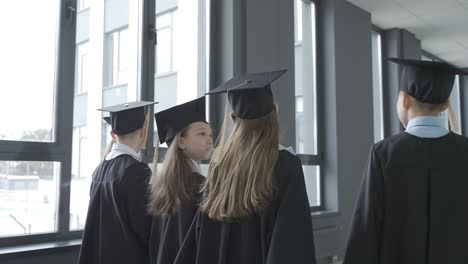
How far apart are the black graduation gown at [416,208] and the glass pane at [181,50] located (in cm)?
205

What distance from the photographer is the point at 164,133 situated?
6.59ft

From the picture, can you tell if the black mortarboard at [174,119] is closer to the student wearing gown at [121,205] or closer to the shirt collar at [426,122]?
the student wearing gown at [121,205]

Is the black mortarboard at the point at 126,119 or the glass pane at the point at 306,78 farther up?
the glass pane at the point at 306,78

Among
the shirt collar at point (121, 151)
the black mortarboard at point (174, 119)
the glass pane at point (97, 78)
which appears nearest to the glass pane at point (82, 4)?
the glass pane at point (97, 78)

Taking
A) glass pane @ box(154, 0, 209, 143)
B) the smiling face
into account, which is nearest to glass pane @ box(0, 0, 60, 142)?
glass pane @ box(154, 0, 209, 143)

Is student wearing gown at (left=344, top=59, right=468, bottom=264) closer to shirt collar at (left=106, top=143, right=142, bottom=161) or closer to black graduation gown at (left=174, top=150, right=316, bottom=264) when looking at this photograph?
black graduation gown at (left=174, top=150, right=316, bottom=264)

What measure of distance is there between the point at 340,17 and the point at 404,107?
3554 mm

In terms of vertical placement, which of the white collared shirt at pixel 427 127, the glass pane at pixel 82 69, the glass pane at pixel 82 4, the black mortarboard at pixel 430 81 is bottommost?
the white collared shirt at pixel 427 127

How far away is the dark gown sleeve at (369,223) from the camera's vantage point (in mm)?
1672

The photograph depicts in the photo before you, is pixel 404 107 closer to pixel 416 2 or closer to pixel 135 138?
pixel 135 138

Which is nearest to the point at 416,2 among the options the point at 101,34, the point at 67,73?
the point at 101,34

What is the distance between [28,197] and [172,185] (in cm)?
126

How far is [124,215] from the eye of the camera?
6.69ft

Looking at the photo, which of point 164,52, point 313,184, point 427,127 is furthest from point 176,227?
point 313,184
